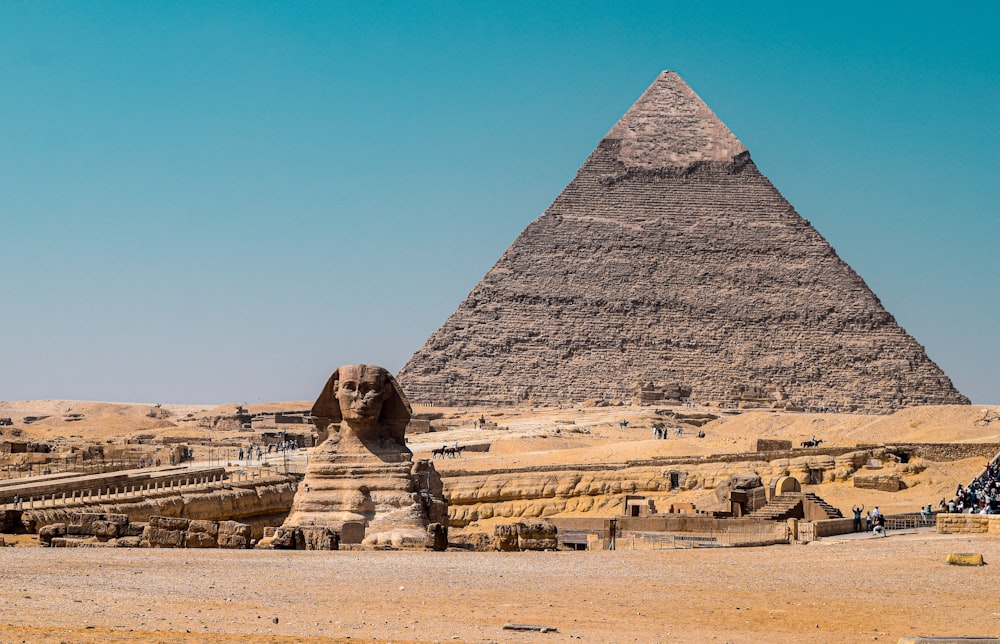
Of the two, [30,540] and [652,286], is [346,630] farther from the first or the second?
[652,286]

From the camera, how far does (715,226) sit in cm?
16700

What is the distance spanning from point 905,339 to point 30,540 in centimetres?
15347

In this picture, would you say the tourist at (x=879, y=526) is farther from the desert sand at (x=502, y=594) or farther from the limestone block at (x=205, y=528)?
the limestone block at (x=205, y=528)

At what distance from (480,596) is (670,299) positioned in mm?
155590

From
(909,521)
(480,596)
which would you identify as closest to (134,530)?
(480,596)

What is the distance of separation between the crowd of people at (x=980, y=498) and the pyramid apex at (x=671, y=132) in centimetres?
15214

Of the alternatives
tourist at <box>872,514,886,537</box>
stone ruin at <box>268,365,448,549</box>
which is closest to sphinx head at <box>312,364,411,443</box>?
stone ruin at <box>268,365,448,549</box>

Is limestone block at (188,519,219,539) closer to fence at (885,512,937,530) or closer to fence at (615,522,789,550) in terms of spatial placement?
fence at (615,522,789,550)

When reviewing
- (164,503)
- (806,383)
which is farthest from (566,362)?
(164,503)

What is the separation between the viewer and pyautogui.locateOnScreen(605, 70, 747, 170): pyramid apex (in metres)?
169

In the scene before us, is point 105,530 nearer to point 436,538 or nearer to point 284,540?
point 284,540

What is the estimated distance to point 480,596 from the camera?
8625 millimetres

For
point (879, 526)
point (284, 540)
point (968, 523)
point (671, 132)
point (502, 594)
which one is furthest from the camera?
point (671, 132)

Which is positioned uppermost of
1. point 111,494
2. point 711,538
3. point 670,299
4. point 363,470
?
point 670,299
